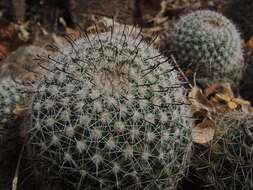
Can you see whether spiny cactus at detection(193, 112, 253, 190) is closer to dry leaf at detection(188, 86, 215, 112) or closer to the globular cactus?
dry leaf at detection(188, 86, 215, 112)

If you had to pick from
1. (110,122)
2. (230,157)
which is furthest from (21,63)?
(230,157)

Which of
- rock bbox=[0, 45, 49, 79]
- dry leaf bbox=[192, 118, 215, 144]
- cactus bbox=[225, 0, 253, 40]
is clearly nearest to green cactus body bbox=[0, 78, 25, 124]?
rock bbox=[0, 45, 49, 79]

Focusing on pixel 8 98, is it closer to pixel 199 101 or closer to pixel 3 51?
pixel 199 101

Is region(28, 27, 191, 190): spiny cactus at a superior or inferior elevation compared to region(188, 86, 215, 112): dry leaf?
superior

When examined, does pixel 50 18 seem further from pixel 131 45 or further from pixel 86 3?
pixel 131 45

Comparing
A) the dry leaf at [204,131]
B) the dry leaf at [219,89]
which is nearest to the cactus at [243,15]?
the dry leaf at [219,89]

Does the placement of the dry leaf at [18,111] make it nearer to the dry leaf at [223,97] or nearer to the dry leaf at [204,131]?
the dry leaf at [204,131]

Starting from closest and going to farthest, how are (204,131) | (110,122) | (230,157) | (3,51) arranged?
(110,122) → (230,157) → (204,131) → (3,51)
